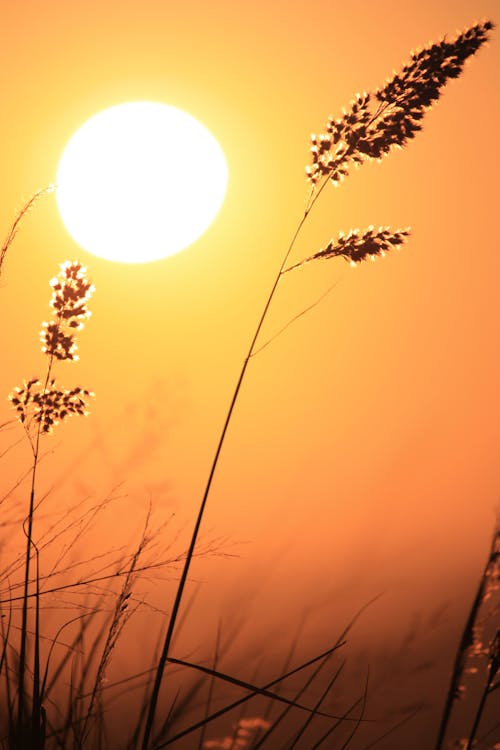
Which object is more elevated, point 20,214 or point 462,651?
point 20,214

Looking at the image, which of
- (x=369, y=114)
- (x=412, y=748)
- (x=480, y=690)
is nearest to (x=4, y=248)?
(x=369, y=114)

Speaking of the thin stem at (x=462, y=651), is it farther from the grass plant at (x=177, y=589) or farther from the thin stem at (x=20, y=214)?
the thin stem at (x=20, y=214)

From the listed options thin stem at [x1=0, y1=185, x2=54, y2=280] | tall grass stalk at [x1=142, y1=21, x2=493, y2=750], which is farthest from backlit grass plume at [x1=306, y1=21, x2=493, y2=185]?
thin stem at [x1=0, y1=185, x2=54, y2=280]

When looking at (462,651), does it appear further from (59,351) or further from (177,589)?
(59,351)

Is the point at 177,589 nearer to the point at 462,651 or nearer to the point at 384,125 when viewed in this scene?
the point at 462,651

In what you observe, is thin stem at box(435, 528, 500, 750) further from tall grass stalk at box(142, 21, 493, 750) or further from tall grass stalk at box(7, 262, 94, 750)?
tall grass stalk at box(7, 262, 94, 750)

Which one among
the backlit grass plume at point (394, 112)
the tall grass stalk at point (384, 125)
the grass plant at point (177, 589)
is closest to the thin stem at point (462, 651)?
the grass plant at point (177, 589)

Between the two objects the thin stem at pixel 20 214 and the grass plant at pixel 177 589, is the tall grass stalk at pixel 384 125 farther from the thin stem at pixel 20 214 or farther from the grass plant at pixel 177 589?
the thin stem at pixel 20 214

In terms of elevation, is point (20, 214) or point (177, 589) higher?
point (20, 214)

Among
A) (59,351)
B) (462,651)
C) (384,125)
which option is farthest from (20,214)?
(462,651)

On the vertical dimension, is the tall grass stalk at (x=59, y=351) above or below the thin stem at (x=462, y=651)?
above

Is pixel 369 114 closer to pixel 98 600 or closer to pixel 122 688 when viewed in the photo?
pixel 98 600

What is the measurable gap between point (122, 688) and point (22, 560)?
44 centimetres

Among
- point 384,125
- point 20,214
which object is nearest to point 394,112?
point 384,125
